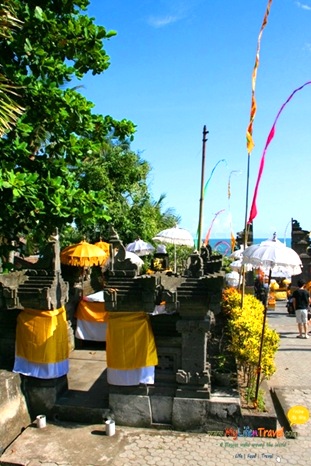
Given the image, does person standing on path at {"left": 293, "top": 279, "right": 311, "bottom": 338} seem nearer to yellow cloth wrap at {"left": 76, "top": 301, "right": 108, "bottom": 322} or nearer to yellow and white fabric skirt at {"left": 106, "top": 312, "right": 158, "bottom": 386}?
yellow cloth wrap at {"left": 76, "top": 301, "right": 108, "bottom": 322}

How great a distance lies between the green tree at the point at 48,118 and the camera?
253 inches

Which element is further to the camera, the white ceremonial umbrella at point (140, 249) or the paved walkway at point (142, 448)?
the white ceremonial umbrella at point (140, 249)

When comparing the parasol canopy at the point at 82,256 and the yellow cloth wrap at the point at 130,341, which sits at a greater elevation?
the parasol canopy at the point at 82,256

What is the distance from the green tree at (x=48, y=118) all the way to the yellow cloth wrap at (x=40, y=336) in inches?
61.3

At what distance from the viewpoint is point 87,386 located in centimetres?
871

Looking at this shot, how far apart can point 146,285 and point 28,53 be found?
4294 mm

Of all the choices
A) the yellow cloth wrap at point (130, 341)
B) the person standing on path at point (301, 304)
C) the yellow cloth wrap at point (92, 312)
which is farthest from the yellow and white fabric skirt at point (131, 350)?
the person standing on path at point (301, 304)

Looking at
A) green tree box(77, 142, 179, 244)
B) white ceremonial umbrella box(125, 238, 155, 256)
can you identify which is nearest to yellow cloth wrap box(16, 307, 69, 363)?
white ceremonial umbrella box(125, 238, 155, 256)

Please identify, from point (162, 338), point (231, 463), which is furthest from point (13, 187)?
point (231, 463)

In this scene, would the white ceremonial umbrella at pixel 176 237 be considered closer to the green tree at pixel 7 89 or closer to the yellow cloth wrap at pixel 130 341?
the yellow cloth wrap at pixel 130 341

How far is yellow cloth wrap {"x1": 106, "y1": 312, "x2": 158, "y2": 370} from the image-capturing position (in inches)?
293

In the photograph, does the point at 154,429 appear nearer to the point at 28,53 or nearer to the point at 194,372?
the point at 194,372

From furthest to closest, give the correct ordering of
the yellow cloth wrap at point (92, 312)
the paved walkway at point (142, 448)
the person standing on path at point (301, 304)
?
the person standing on path at point (301, 304)
the yellow cloth wrap at point (92, 312)
the paved walkway at point (142, 448)

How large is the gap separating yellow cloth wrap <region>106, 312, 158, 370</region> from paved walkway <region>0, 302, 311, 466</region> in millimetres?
1189
